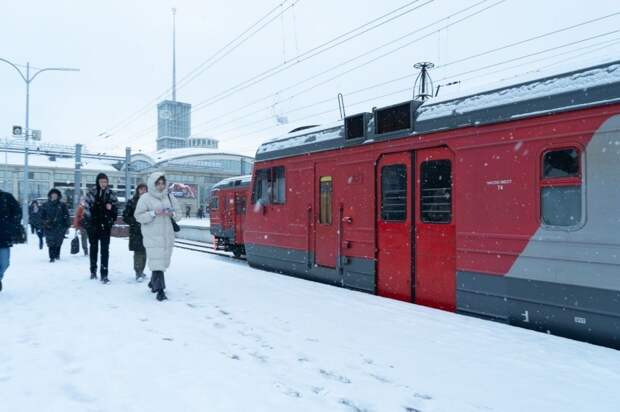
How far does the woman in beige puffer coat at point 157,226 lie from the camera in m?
6.94

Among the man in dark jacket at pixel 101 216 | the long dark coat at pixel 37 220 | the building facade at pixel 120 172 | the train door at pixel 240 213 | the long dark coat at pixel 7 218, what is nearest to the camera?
the long dark coat at pixel 7 218

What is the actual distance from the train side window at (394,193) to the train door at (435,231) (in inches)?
11.4

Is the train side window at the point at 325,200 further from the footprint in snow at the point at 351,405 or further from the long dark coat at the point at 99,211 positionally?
the footprint in snow at the point at 351,405

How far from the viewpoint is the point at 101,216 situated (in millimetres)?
8289

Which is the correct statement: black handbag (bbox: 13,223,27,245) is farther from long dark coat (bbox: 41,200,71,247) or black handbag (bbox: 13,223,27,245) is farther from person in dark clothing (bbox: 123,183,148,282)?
long dark coat (bbox: 41,200,71,247)

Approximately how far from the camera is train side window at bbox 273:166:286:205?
999cm

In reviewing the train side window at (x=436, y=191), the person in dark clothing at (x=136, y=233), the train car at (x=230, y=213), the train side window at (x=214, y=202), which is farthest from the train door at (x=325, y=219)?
the train side window at (x=214, y=202)

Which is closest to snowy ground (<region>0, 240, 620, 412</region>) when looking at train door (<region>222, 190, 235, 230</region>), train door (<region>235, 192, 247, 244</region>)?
train door (<region>235, 192, 247, 244</region>)

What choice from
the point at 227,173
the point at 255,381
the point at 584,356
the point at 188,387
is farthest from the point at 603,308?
the point at 227,173

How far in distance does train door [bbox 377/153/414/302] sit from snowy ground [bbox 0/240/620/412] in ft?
1.64

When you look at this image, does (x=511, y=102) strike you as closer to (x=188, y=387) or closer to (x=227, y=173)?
(x=188, y=387)

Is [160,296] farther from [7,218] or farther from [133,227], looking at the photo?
[7,218]

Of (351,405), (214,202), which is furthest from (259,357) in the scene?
(214,202)

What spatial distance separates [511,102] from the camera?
5703mm
